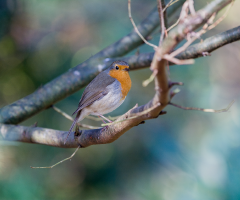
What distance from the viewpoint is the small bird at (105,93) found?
206 centimetres

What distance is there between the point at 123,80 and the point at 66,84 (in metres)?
0.64

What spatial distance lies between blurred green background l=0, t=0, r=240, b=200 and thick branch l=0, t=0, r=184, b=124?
0.32 metres

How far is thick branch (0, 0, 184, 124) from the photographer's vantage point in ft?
7.66

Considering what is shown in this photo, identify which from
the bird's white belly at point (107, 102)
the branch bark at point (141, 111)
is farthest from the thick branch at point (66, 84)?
the bird's white belly at point (107, 102)

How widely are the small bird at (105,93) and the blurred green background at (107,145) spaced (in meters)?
0.95

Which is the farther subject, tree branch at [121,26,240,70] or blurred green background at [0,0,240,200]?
blurred green background at [0,0,240,200]

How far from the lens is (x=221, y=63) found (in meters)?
3.98

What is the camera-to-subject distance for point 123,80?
2117 mm

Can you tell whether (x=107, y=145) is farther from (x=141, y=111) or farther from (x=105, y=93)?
(x=141, y=111)

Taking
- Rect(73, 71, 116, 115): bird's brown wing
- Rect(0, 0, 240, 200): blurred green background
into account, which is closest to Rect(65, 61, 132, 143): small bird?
Rect(73, 71, 116, 115): bird's brown wing

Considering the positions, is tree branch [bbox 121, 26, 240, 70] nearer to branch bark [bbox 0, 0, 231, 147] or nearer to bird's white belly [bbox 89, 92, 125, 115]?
bird's white belly [bbox 89, 92, 125, 115]

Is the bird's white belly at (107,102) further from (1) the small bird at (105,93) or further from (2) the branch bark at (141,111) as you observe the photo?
(2) the branch bark at (141,111)

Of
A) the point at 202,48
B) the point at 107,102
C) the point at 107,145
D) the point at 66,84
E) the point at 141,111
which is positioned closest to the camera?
the point at 141,111

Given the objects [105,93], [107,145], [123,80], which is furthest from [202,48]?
[107,145]
